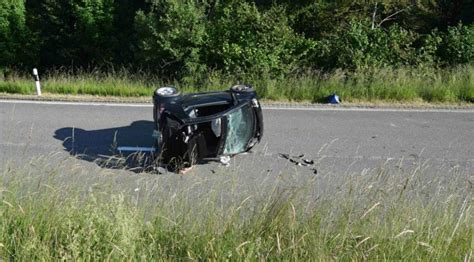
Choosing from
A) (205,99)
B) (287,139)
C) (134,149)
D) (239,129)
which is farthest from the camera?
(287,139)

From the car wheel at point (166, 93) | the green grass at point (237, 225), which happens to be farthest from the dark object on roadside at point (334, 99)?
the green grass at point (237, 225)

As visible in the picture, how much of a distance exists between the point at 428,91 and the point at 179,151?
7788 mm

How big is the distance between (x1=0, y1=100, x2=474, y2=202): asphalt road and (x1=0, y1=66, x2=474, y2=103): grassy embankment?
4.05 feet

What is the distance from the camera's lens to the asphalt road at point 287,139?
5.99 meters

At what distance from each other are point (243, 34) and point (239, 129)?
7.90m

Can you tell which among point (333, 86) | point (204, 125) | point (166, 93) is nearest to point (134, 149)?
point (166, 93)

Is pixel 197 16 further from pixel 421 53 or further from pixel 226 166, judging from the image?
pixel 226 166

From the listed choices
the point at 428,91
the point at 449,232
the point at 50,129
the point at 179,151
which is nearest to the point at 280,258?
the point at 449,232

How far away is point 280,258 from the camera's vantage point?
2.95m

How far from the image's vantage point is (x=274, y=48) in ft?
43.4

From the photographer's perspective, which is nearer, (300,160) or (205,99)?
(300,160)

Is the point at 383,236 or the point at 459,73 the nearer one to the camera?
the point at 383,236

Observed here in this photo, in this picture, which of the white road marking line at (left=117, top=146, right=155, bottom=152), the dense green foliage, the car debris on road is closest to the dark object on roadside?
the dense green foliage

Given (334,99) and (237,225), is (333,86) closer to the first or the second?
(334,99)
